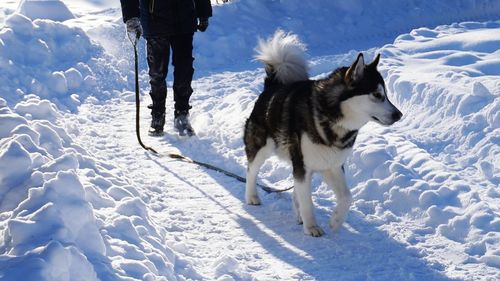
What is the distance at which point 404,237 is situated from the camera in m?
4.19

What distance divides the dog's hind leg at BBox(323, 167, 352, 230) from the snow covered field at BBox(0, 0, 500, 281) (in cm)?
9

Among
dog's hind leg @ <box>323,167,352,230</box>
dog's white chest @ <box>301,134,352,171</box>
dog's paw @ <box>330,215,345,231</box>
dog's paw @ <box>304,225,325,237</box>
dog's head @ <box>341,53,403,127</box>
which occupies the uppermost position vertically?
dog's head @ <box>341,53,403,127</box>

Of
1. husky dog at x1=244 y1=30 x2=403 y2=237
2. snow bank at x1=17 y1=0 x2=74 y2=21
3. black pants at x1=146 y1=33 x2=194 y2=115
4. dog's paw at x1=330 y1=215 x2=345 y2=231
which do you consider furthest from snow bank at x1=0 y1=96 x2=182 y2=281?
snow bank at x1=17 y1=0 x2=74 y2=21

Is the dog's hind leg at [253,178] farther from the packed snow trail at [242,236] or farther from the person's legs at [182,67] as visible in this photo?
the person's legs at [182,67]

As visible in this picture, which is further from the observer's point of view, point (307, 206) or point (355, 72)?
point (307, 206)

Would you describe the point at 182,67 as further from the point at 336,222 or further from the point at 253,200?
the point at 336,222

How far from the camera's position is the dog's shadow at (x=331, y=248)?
3746 millimetres

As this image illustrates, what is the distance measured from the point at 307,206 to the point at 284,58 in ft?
3.61

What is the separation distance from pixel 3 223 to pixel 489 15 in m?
11.6

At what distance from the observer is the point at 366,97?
158 inches

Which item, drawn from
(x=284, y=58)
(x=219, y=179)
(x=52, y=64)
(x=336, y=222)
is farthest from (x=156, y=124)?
(x=336, y=222)

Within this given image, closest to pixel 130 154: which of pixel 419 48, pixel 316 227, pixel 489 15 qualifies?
pixel 316 227

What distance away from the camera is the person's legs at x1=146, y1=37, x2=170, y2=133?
6.35 m

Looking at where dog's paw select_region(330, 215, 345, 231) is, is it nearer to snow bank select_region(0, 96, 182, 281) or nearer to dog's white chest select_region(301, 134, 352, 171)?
dog's white chest select_region(301, 134, 352, 171)
